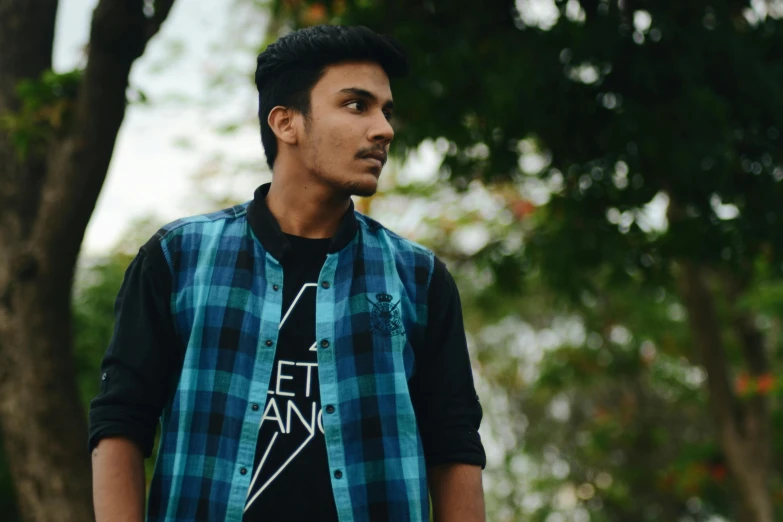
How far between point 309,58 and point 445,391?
0.91 metres

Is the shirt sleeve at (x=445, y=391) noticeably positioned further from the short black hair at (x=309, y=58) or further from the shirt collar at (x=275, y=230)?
the short black hair at (x=309, y=58)

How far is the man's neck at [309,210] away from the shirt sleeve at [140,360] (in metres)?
0.33

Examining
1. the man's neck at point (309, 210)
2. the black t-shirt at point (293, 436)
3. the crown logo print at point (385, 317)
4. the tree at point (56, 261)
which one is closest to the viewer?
the black t-shirt at point (293, 436)

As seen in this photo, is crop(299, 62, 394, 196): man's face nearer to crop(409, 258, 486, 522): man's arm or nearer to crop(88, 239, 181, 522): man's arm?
crop(409, 258, 486, 522): man's arm

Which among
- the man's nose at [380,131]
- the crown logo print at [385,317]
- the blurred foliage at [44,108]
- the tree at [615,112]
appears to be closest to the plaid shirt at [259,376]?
the crown logo print at [385,317]

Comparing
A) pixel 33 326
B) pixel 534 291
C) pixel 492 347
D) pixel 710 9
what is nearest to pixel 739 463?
pixel 534 291

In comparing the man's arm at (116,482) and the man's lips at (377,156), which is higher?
the man's lips at (377,156)

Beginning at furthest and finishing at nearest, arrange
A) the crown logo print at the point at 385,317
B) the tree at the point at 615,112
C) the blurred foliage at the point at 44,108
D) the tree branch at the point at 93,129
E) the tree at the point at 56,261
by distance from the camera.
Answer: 1. the tree at the point at 615,112
2. the blurred foliage at the point at 44,108
3. the tree at the point at 56,261
4. the tree branch at the point at 93,129
5. the crown logo print at the point at 385,317

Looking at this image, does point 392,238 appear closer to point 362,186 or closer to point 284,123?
point 362,186

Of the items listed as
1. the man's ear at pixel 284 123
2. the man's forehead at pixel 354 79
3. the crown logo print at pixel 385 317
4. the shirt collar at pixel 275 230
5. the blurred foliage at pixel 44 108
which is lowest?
the crown logo print at pixel 385 317

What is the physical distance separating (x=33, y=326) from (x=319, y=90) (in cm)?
349

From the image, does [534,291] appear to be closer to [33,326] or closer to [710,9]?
[710,9]

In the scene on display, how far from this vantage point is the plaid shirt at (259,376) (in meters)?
2.29

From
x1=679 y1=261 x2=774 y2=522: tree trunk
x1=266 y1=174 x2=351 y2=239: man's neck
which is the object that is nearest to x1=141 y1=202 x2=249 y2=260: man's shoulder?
x1=266 y1=174 x2=351 y2=239: man's neck
